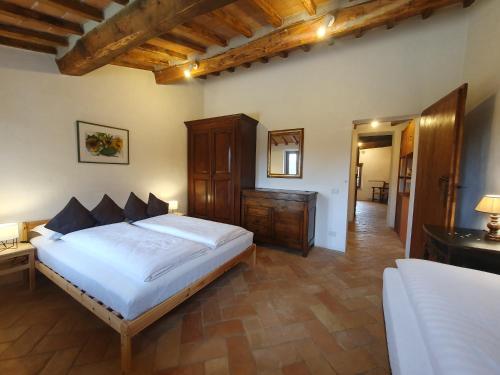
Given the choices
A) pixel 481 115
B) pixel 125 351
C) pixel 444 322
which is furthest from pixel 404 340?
pixel 481 115

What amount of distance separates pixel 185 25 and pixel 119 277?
2.78 metres

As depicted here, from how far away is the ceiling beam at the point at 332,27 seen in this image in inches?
83.4

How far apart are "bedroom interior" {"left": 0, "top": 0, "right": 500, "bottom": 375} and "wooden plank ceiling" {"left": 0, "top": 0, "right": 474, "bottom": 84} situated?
2cm

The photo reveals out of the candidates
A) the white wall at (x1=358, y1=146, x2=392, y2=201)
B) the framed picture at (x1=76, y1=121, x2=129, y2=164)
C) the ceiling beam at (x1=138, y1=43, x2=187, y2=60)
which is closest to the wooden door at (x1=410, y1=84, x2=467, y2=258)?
the ceiling beam at (x1=138, y1=43, x2=187, y2=60)

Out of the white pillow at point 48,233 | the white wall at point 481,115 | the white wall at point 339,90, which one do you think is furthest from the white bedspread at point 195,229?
the white wall at point 481,115

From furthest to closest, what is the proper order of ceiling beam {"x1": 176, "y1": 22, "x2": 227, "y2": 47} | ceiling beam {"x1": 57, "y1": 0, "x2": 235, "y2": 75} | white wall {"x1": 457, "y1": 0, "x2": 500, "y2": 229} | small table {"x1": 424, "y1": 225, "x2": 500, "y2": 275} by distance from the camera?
ceiling beam {"x1": 176, "y1": 22, "x2": 227, "y2": 47} → white wall {"x1": 457, "y1": 0, "x2": 500, "y2": 229} → ceiling beam {"x1": 57, "y1": 0, "x2": 235, "y2": 75} → small table {"x1": 424, "y1": 225, "x2": 500, "y2": 275}

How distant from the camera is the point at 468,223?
2.29 m

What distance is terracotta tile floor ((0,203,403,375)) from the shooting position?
1.39 metres

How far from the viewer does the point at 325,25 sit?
2.26 m

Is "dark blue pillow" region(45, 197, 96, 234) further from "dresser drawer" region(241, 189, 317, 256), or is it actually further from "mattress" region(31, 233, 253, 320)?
"dresser drawer" region(241, 189, 317, 256)

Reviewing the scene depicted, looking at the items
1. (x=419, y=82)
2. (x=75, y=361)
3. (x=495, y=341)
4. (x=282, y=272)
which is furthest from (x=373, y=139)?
(x=75, y=361)

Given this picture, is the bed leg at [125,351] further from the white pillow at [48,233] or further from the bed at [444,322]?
the white pillow at [48,233]

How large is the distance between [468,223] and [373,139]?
6378mm

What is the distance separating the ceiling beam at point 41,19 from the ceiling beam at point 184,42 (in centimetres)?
91
